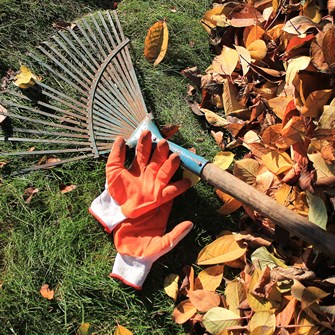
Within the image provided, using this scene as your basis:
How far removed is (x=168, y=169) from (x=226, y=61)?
71 cm

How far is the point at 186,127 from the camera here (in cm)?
268

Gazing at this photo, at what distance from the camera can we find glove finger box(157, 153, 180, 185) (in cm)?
228

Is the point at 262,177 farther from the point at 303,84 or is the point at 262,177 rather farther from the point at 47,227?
the point at 47,227

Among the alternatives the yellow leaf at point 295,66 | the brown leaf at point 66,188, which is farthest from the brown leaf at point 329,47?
the brown leaf at point 66,188

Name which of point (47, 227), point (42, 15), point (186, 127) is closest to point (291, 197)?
point (186, 127)

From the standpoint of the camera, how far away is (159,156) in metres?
2.36

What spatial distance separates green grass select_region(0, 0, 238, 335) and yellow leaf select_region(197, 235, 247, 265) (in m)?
0.12

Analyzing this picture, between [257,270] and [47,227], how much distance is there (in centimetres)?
100

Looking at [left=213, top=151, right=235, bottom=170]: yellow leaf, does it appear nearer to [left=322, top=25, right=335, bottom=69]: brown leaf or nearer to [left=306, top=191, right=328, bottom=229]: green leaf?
[left=306, top=191, right=328, bottom=229]: green leaf

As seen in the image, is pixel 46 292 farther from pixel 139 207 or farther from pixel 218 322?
pixel 218 322

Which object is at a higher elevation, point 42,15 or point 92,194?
point 42,15

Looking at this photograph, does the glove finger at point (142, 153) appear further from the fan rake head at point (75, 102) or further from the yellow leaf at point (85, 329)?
the yellow leaf at point (85, 329)

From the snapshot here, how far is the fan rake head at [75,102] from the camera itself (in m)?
2.49

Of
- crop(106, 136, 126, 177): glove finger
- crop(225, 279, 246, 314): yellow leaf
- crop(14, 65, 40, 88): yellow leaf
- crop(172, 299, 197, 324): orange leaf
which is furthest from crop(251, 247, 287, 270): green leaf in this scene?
crop(14, 65, 40, 88): yellow leaf
